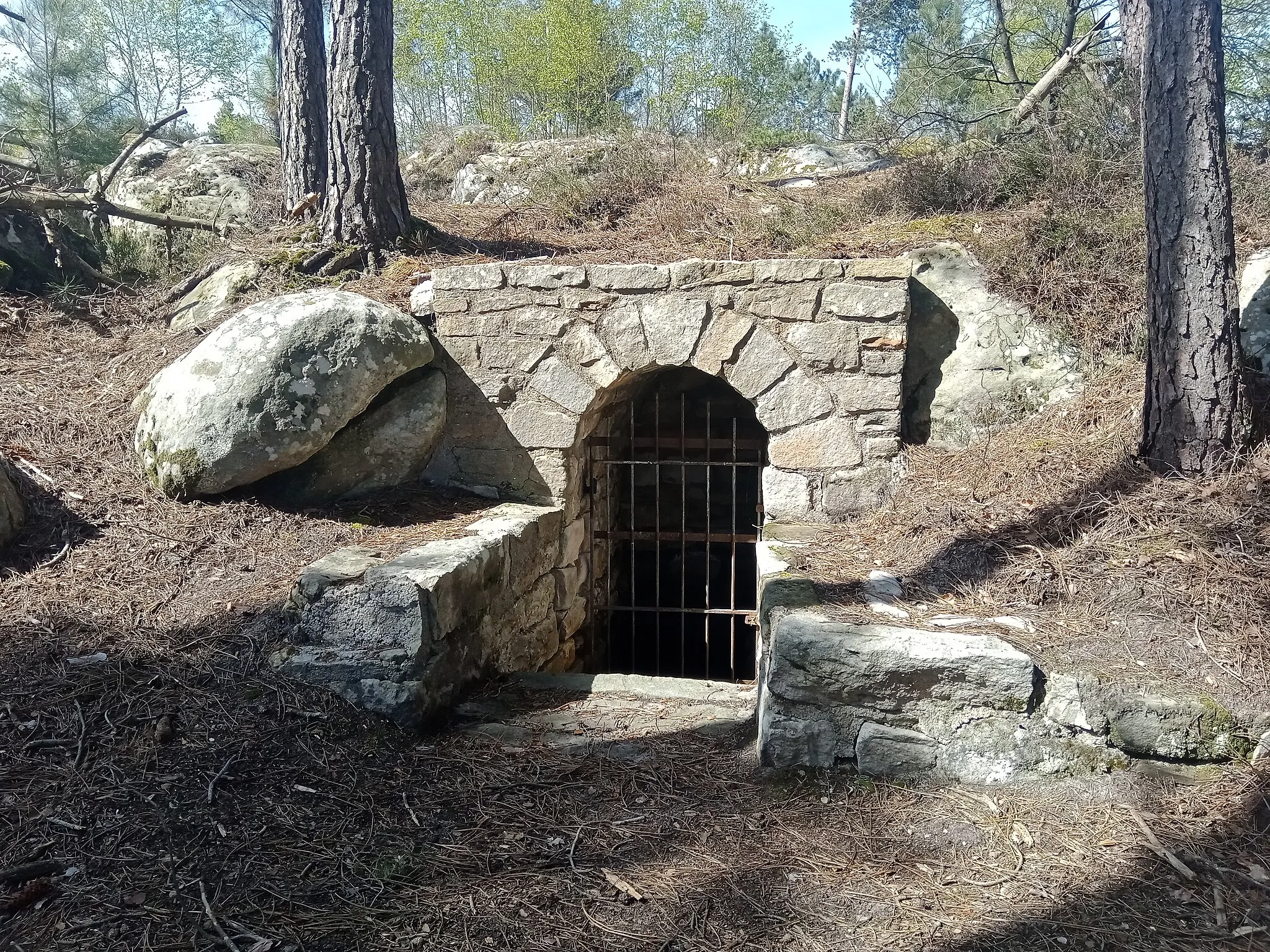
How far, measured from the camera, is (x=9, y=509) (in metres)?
3.73

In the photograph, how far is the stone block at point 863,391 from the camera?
4.48 metres

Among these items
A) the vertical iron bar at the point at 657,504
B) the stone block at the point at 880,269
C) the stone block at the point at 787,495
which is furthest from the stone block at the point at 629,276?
the stone block at the point at 787,495

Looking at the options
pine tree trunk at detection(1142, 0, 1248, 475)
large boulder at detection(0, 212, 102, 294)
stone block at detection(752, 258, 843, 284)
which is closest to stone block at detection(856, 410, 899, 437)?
stone block at detection(752, 258, 843, 284)

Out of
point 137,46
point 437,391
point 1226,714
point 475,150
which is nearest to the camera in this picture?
point 1226,714

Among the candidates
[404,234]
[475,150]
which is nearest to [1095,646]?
[404,234]

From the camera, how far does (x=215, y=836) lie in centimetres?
249

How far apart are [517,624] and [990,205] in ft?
13.4

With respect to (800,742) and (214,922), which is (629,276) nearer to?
(800,742)

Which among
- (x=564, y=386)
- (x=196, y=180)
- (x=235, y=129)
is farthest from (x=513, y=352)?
(x=235, y=129)

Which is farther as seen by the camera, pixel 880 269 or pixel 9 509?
pixel 880 269

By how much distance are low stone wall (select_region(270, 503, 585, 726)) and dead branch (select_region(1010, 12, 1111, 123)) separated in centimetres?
558

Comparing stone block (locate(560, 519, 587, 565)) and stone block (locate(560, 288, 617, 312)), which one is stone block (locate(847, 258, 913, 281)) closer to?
stone block (locate(560, 288, 617, 312))

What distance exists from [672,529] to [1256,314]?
3797 millimetres

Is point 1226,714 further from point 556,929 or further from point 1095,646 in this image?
point 556,929
